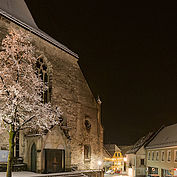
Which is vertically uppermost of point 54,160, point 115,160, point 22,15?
point 22,15

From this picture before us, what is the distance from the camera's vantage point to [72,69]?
2822 centimetres

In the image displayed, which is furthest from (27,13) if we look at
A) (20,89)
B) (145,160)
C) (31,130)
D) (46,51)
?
(145,160)

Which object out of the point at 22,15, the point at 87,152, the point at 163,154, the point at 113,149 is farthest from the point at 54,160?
the point at 113,149

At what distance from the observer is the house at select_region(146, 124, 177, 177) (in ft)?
102

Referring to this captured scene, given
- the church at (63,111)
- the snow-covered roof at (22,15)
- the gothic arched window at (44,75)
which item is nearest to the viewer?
the church at (63,111)

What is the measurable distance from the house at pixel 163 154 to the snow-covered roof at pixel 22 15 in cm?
1514

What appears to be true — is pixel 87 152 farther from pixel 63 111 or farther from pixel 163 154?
pixel 163 154

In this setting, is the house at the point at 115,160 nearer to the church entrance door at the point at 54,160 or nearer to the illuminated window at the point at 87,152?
the illuminated window at the point at 87,152

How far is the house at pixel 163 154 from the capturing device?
102 ft

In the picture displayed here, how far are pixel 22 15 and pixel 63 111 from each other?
33.4 ft

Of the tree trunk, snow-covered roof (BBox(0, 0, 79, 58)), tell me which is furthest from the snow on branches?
snow-covered roof (BBox(0, 0, 79, 58))

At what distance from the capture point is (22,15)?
2727cm

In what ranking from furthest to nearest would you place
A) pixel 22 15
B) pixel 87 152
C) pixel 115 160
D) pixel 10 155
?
pixel 115 160
pixel 87 152
pixel 22 15
pixel 10 155

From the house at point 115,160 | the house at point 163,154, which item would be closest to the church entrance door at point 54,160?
the house at point 163,154
